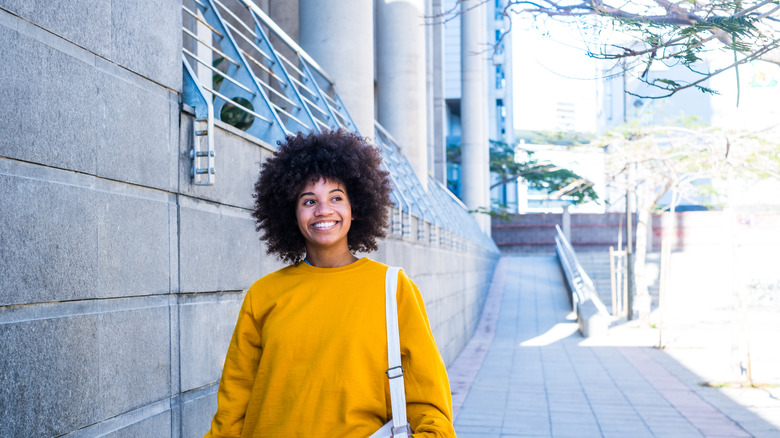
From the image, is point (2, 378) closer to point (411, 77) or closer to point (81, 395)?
point (81, 395)

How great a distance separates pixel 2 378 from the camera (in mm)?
2270

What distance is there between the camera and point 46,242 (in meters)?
2.49

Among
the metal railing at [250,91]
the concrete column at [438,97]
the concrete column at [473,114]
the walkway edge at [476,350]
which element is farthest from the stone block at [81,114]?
the concrete column at [473,114]

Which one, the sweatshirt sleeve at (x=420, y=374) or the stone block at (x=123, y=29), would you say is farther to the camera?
the stone block at (x=123, y=29)

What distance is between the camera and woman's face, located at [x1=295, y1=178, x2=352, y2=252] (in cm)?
247

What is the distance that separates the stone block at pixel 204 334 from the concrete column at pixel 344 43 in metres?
5.44

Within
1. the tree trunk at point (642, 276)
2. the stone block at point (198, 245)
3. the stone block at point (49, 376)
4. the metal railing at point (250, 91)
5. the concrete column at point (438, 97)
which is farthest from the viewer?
the concrete column at point (438, 97)

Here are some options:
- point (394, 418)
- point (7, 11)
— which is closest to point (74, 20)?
point (7, 11)

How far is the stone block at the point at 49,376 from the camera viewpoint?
2305 millimetres

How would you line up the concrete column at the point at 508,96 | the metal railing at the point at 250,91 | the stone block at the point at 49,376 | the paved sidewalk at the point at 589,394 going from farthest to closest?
1. the concrete column at the point at 508,96
2. the paved sidewalk at the point at 589,394
3. the metal railing at the point at 250,91
4. the stone block at the point at 49,376

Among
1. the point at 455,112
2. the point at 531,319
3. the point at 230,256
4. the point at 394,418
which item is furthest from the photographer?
the point at 455,112

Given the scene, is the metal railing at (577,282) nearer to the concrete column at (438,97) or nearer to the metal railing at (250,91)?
the concrete column at (438,97)

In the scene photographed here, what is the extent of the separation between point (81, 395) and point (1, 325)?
474 mm

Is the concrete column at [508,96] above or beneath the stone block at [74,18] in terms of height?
above
